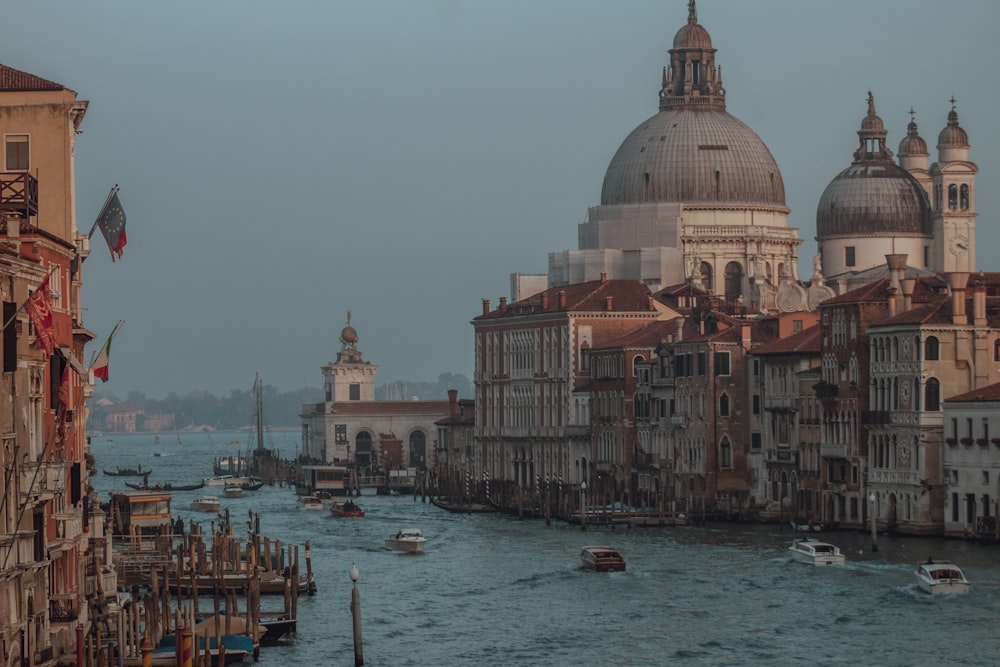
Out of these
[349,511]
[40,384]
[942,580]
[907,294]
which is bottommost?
[942,580]

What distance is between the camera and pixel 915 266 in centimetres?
11206

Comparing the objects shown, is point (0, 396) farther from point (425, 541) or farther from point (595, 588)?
point (425, 541)

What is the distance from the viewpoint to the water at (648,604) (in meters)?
47.7

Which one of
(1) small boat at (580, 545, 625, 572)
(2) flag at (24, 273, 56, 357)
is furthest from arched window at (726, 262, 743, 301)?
(2) flag at (24, 273, 56, 357)

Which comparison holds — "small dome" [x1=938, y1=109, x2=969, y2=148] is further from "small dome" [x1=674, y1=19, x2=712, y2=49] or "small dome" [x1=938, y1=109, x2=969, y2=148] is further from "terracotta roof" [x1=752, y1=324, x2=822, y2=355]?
"terracotta roof" [x1=752, y1=324, x2=822, y2=355]

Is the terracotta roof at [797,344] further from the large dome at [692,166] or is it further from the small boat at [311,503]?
the large dome at [692,166]

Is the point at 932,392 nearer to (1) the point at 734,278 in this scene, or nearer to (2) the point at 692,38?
(1) the point at 734,278

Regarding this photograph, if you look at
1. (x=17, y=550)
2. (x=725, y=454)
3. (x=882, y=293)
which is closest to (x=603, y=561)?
(x=882, y=293)

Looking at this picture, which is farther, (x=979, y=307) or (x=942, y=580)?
(x=979, y=307)

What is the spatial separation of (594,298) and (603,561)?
4209 centimetres

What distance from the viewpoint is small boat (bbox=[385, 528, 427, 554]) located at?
73.1 m

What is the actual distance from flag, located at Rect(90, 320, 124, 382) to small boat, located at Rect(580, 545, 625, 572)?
23.7 meters

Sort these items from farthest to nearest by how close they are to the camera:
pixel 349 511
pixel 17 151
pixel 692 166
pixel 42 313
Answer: pixel 692 166, pixel 349 511, pixel 17 151, pixel 42 313

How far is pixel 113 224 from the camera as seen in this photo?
40.1 meters
